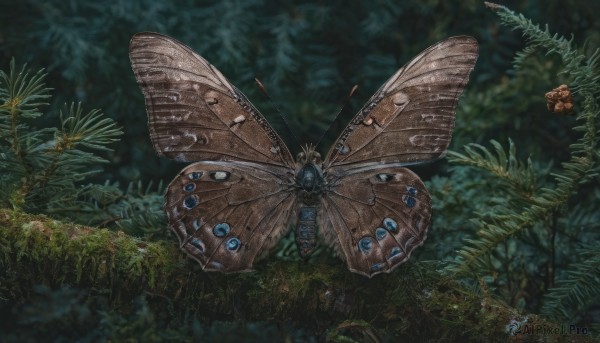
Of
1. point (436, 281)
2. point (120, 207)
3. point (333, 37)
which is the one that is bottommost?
point (436, 281)

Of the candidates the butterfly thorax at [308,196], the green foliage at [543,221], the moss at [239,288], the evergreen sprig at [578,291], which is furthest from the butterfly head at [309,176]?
the evergreen sprig at [578,291]

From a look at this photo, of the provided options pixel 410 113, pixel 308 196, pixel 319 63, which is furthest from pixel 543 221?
pixel 319 63

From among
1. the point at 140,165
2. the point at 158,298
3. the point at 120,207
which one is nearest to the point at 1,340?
the point at 158,298

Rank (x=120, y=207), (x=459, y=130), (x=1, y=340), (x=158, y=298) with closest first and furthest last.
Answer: (x=1, y=340) → (x=158, y=298) → (x=120, y=207) → (x=459, y=130)

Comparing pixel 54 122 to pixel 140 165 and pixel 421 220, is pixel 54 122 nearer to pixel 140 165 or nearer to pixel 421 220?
pixel 140 165

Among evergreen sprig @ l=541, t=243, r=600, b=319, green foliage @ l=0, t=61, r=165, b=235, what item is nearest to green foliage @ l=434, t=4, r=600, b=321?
evergreen sprig @ l=541, t=243, r=600, b=319

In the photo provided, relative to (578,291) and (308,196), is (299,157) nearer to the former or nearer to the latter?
(308,196)

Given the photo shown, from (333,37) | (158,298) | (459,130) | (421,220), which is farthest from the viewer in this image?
(333,37)
